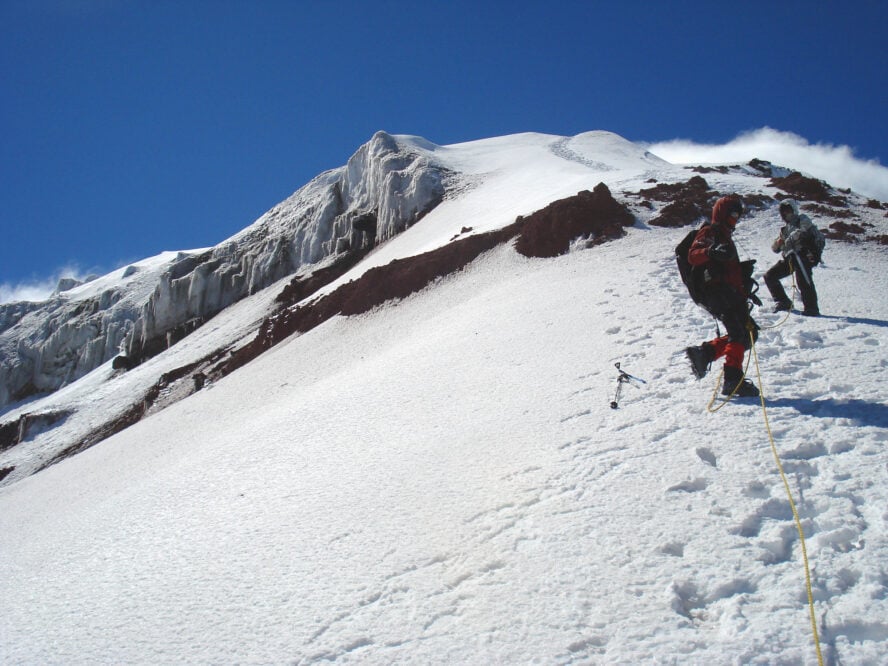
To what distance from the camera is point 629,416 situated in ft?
20.6

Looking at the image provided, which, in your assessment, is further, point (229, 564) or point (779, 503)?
point (229, 564)

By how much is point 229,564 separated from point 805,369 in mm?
6299

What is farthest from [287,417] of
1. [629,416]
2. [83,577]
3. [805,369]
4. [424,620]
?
[805,369]

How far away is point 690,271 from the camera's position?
650 centimetres

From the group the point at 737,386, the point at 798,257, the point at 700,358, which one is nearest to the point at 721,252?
the point at 700,358

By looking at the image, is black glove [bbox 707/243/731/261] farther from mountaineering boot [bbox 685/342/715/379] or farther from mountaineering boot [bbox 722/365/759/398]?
mountaineering boot [bbox 722/365/759/398]

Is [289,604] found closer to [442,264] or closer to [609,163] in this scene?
[442,264]

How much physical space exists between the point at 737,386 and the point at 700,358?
0.45 m

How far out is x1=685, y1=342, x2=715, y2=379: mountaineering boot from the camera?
247 inches

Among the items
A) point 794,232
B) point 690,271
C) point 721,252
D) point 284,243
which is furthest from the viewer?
point 284,243

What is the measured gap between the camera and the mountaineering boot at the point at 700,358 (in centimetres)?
629

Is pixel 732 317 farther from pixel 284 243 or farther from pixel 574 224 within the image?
pixel 284 243

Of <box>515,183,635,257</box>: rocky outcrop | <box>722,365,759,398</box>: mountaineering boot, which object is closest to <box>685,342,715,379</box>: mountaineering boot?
<box>722,365,759,398</box>: mountaineering boot

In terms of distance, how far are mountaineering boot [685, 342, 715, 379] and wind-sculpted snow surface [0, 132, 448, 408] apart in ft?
A: 103
